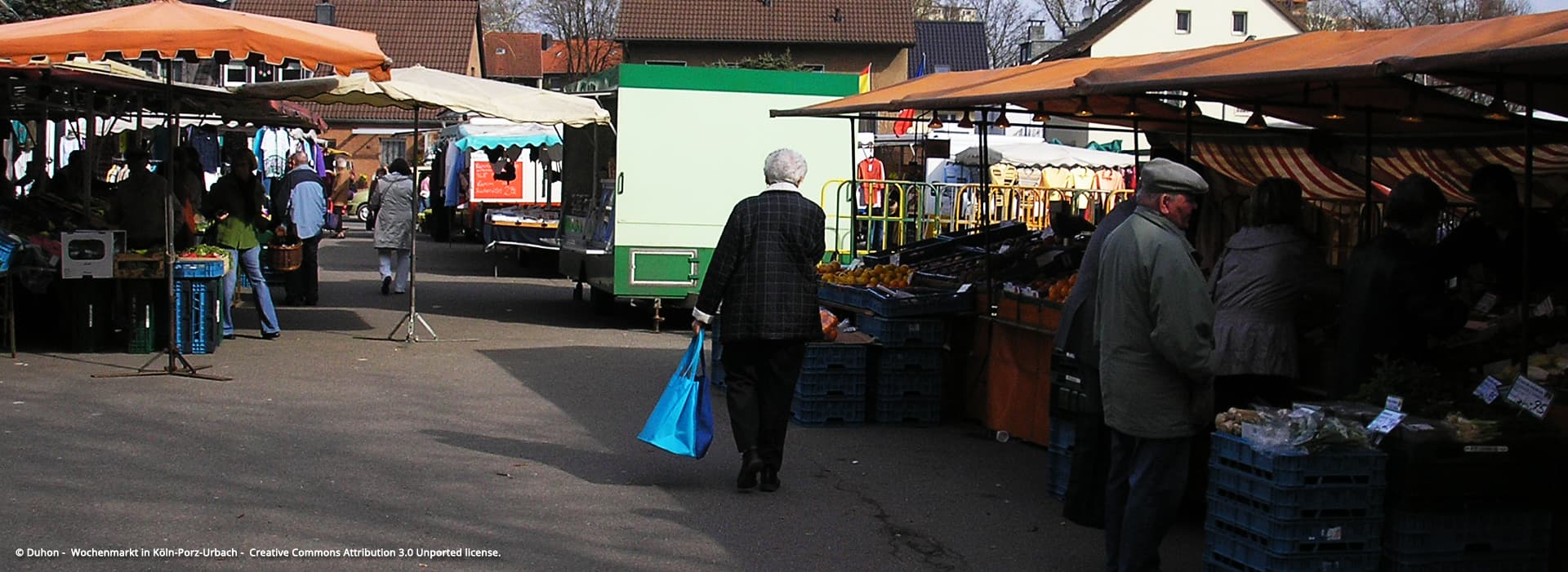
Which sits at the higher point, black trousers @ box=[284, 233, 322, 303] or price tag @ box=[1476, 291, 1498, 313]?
price tag @ box=[1476, 291, 1498, 313]

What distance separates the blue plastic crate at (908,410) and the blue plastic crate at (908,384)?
0.02 m

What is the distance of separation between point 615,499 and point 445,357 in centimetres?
592

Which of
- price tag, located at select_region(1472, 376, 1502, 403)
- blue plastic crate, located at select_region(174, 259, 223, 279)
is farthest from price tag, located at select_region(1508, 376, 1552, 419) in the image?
blue plastic crate, located at select_region(174, 259, 223, 279)

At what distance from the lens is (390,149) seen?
48.8m

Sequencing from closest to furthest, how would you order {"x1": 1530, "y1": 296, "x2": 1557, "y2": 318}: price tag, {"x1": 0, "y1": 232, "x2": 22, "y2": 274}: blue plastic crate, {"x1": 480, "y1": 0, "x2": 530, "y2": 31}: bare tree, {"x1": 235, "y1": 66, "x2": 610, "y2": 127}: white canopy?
{"x1": 1530, "y1": 296, "x2": 1557, "y2": 318}: price tag, {"x1": 0, "y1": 232, "x2": 22, "y2": 274}: blue plastic crate, {"x1": 235, "y1": 66, "x2": 610, "y2": 127}: white canopy, {"x1": 480, "y1": 0, "x2": 530, "y2": 31}: bare tree

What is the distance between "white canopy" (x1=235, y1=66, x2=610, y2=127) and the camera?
1323 cm

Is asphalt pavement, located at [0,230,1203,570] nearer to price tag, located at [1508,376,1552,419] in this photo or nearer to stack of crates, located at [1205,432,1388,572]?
stack of crates, located at [1205,432,1388,572]

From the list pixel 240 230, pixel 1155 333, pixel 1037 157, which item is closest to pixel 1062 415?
pixel 1155 333

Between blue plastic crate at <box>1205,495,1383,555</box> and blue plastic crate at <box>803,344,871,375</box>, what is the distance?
4.45 metres

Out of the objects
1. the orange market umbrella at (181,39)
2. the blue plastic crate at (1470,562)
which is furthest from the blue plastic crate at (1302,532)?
the orange market umbrella at (181,39)

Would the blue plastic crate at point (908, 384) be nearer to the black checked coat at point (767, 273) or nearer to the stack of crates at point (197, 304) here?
the black checked coat at point (767, 273)

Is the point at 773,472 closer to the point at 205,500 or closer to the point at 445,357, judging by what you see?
the point at 205,500

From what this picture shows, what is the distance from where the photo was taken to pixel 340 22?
197 feet

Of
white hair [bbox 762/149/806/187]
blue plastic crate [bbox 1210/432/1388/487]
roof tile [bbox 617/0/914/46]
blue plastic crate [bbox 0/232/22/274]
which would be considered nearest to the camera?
blue plastic crate [bbox 1210/432/1388/487]
